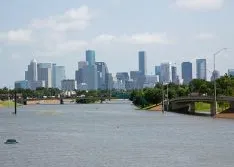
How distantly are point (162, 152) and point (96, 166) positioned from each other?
50.4 ft

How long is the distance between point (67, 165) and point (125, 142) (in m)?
27.7

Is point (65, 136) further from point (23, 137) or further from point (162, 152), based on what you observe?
point (162, 152)

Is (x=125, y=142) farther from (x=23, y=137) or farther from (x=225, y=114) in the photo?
(x=225, y=114)

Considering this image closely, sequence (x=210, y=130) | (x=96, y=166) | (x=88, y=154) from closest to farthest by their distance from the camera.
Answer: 1. (x=96, y=166)
2. (x=88, y=154)
3. (x=210, y=130)

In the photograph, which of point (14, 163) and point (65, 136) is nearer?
point (14, 163)

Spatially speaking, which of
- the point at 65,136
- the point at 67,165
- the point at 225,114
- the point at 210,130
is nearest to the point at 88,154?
the point at 67,165

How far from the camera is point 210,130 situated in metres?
119

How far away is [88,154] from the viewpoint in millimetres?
76500

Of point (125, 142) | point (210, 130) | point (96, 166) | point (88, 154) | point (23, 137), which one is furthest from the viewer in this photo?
point (210, 130)

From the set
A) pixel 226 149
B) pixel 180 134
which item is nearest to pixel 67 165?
pixel 226 149

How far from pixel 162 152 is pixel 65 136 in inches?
1197

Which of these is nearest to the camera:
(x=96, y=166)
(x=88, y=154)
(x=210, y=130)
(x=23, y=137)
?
(x=96, y=166)

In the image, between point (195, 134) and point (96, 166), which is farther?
point (195, 134)

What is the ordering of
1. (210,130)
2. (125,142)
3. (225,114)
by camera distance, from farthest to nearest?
(225,114) < (210,130) < (125,142)
